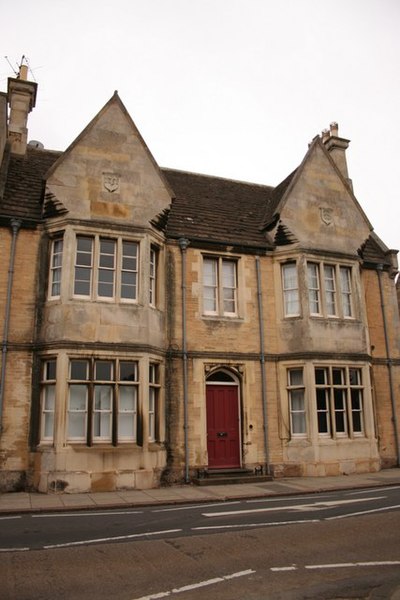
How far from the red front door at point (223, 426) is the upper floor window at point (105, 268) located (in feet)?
14.2

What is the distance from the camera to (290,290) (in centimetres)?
1859

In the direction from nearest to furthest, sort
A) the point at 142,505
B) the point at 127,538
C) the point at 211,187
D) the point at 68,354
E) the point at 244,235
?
the point at 127,538
the point at 142,505
the point at 68,354
the point at 244,235
the point at 211,187

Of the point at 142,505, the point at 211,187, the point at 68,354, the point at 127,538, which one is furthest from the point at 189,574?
the point at 211,187

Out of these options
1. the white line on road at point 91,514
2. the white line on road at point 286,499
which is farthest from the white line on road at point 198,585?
the white line on road at point 286,499

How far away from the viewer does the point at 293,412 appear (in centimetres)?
1769

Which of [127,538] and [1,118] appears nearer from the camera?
[127,538]

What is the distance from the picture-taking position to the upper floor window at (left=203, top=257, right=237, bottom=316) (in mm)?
17891

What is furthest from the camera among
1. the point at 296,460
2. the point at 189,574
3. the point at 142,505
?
the point at 296,460

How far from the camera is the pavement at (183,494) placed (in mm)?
12008

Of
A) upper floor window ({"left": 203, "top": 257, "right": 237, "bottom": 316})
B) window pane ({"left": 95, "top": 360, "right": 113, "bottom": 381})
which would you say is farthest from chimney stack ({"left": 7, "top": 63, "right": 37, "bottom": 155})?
window pane ({"left": 95, "top": 360, "right": 113, "bottom": 381})

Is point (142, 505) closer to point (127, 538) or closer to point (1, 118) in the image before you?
point (127, 538)

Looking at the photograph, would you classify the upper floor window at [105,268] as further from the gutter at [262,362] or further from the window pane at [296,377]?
the window pane at [296,377]

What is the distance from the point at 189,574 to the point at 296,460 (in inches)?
437

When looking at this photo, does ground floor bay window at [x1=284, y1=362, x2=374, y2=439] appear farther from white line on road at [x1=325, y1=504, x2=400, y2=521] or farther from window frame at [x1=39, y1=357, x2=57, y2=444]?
window frame at [x1=39, y1=357, x2=57, y2=444]
